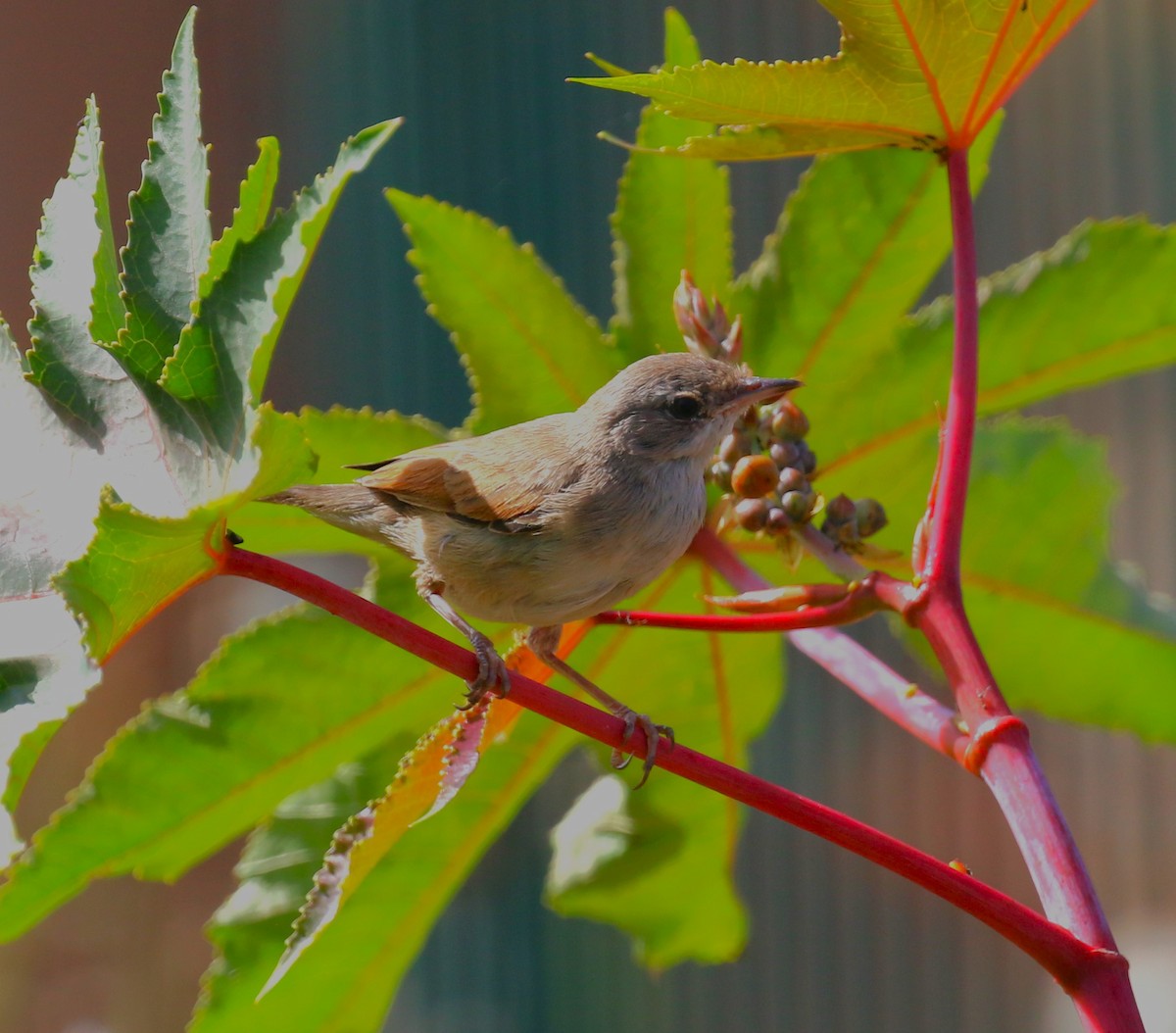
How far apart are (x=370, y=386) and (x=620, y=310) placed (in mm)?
4115

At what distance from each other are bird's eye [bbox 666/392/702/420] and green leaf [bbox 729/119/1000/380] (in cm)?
12

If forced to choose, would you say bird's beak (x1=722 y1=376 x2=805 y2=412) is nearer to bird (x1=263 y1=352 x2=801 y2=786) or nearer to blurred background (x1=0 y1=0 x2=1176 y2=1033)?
bird (x1=263 y1=352 x2=801 y2=786)

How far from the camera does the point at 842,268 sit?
1.76m

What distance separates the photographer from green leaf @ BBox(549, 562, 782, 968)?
6.32 ft

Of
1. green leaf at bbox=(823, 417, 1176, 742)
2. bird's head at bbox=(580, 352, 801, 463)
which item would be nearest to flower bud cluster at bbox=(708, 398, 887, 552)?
bird's head at bbox=(580, 352, 801, 463)

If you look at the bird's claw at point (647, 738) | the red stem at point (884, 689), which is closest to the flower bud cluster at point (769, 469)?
the red stem at point (884, 689)

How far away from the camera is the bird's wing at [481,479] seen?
169 centimetres

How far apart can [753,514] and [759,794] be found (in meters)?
0.39

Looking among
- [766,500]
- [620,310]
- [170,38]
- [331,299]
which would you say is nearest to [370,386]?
[331,299]

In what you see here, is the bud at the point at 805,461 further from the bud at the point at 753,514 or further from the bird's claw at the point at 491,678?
the bird's claw at the point at 491,678

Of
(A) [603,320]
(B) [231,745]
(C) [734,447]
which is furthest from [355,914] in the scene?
(A) [603,320]

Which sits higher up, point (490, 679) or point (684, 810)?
point (490, 679)

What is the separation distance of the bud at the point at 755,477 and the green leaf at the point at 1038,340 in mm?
529

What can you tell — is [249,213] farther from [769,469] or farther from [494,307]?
[494,307]
